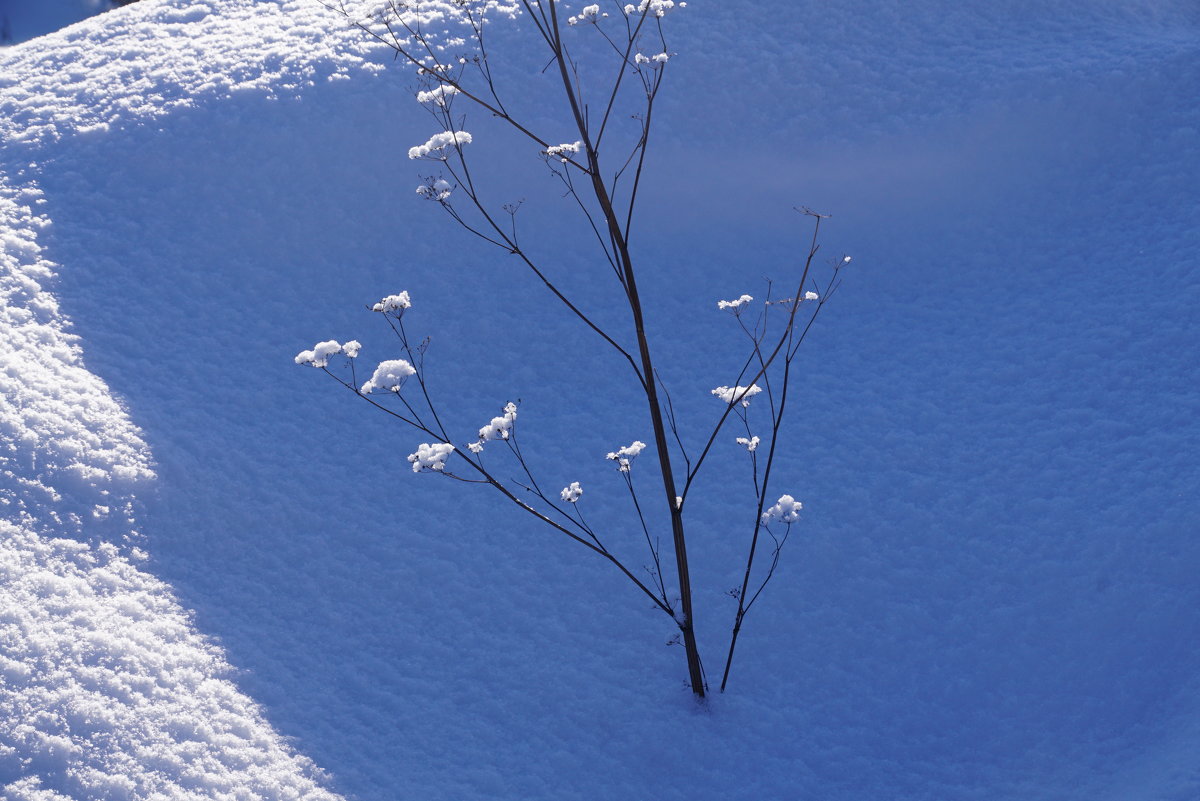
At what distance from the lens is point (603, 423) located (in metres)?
3.90

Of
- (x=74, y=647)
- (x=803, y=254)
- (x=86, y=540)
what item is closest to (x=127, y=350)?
(x=86, y=540)

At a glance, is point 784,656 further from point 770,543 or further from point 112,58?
point 112,58

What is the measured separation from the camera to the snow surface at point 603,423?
8.77ft

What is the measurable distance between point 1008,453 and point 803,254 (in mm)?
1532

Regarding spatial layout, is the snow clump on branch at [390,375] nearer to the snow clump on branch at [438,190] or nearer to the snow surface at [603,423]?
the snow clump on branch at [438,190]

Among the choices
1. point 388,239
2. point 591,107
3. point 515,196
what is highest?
point 591,107

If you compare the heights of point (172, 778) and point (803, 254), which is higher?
point (803, 254)

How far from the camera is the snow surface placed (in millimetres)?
2674

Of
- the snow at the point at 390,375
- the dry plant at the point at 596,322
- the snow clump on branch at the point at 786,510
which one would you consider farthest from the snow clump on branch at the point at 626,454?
the snow at the point at 390,375

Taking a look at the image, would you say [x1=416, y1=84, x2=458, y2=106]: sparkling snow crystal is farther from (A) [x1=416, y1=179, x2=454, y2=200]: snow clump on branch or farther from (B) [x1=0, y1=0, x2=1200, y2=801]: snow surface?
(B) [x1=0, y1=0, x2=1200, y2=801]: snow surface

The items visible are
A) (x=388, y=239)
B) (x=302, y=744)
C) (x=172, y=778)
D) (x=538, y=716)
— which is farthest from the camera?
(x=388, y=239)

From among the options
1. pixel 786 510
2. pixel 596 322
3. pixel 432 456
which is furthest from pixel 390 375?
→ pixel 596 322

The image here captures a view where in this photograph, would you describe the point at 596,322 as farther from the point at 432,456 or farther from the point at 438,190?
the point at 432,456

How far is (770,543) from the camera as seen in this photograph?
11.1ft
